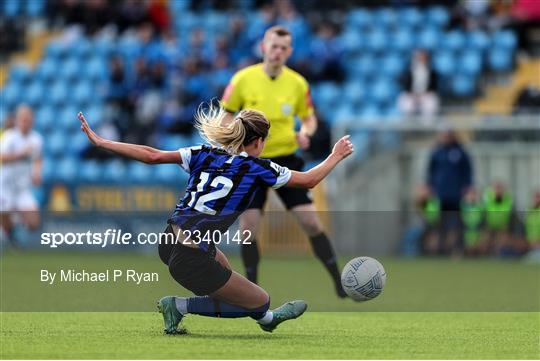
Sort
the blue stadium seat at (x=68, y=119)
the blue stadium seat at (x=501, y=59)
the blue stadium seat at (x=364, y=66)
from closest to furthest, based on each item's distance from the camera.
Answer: the blue stadium seat at (x=501, y=59) → the blue stadium seat at (x=364, y=66) → the blue stadium seat at (x=68, y=119)

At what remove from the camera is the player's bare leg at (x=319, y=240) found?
11.5 meters

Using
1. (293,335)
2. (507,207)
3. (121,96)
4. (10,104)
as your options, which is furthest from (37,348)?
(10,104)

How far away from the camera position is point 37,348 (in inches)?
305

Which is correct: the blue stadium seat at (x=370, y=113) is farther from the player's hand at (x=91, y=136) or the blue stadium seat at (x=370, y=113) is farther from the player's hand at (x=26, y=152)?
the player's hand at (x=91, y=136)

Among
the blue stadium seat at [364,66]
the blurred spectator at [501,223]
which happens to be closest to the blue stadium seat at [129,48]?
the blue stadium seat at [364,66]

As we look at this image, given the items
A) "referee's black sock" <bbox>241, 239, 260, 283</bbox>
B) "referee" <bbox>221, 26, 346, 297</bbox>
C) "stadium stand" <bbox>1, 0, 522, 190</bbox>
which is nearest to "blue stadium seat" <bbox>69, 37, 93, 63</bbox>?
"stadium stand" <bbox>1, 0, 522, 190</bbox>

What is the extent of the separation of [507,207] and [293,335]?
38.1 feet

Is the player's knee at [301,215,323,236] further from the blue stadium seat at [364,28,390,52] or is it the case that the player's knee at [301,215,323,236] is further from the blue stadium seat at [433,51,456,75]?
the blue stadium seat at [364,28,390,52]

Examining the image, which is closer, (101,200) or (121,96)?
(101,200)

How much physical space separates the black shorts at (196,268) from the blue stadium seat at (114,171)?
536 inches

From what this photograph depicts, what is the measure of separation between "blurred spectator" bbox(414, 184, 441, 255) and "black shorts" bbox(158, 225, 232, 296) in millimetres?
10388

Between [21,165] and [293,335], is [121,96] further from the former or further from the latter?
[293,335]

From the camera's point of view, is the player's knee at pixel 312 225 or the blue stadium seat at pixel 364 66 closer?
the player's knee at pixel 312 225

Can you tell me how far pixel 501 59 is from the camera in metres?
22.7
